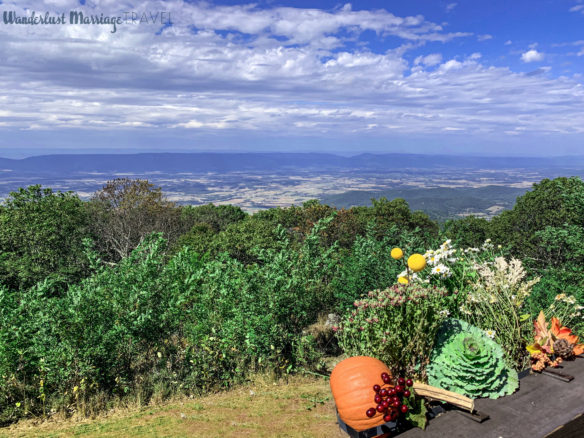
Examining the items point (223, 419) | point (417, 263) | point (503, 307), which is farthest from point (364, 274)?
point (223, 419)

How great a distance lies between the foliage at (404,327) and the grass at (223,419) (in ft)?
3.83

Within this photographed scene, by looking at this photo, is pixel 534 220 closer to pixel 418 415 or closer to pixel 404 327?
pixel 404 327

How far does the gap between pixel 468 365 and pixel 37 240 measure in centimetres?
2448

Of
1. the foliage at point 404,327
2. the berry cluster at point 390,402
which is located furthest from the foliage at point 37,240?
the berry cluster at point 390,402

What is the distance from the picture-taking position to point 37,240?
22.6 metres

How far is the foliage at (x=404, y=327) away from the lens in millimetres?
5055

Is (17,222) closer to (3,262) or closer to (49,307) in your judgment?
(3,262)

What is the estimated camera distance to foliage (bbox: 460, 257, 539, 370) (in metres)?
5.81

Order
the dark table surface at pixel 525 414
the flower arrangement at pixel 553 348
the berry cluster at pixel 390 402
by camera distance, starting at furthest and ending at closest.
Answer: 1. the flower arrangement at pixel 553 348
2. the berry cluster at pixel 390 402
3. the dark table surface at pixel 525 414

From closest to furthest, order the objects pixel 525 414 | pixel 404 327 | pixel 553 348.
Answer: pixel 525 414
pixel 553 348
pixel 404 327

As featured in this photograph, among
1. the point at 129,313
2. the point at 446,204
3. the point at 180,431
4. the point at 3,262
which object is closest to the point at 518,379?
the point at 180,431

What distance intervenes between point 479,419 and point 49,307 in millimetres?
7074

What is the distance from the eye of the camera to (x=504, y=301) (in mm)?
6238

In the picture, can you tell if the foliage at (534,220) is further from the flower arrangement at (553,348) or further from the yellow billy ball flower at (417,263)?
the flower arrangement at (553,348)
